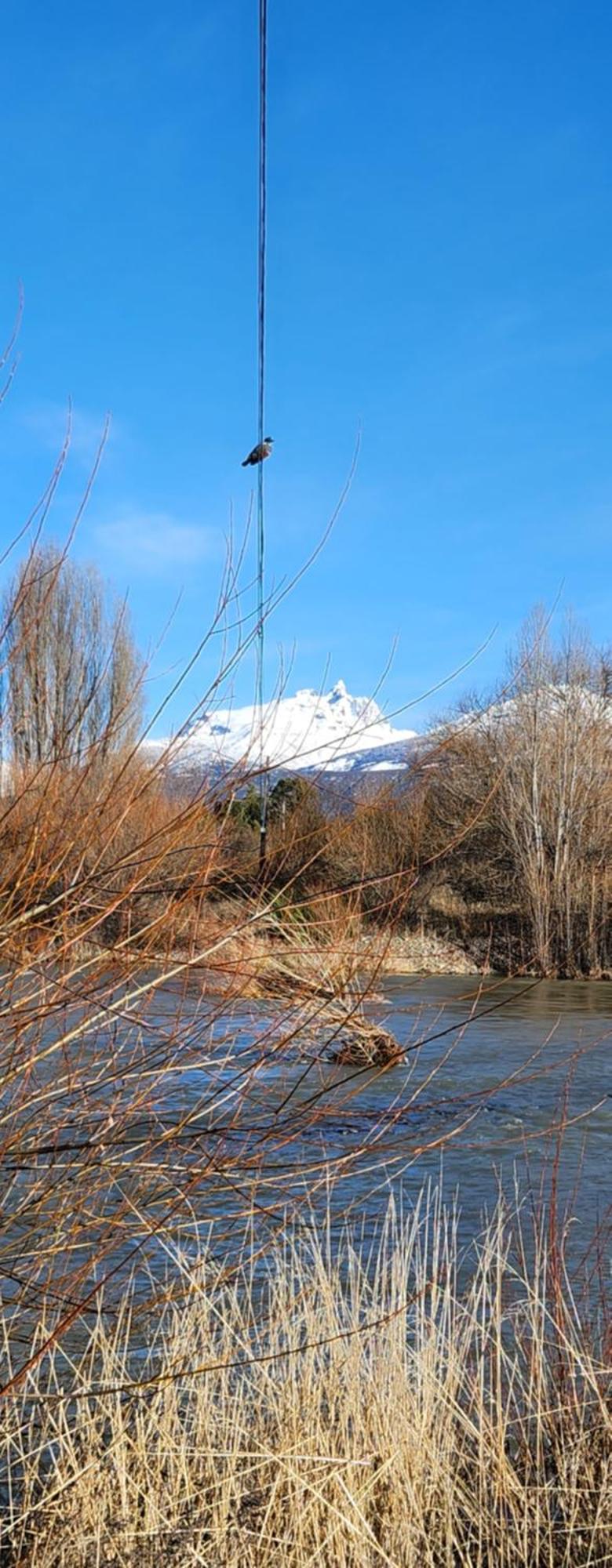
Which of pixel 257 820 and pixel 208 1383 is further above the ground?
pixel 257 820

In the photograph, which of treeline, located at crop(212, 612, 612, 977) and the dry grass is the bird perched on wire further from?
treeline, located at crop(212, 612, 612, 977)

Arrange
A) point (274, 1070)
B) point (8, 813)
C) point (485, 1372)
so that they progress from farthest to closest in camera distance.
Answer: point (274, 1070), point (485, 1372), point (8, 813)

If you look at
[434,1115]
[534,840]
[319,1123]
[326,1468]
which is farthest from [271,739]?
[534,840]

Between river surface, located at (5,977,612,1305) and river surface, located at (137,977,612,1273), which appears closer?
river surface, located at (5,977,612,1305)

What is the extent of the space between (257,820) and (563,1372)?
5.59 feet

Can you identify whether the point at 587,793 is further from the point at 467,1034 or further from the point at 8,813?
the point at 8,813

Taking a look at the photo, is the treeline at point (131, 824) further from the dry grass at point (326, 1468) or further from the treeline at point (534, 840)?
the treeline at point (534, 840)

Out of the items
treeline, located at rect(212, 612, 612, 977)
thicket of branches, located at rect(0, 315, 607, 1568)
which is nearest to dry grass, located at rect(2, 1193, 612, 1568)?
thicket of branches, located at rect(0, 315, 607, 1568)

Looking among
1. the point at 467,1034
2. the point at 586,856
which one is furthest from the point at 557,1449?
the point at 586,856

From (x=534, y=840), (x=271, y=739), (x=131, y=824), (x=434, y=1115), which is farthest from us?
(x=534, y=840)

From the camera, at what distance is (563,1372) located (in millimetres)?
3566

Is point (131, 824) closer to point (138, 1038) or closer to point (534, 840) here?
point (138, 1038)

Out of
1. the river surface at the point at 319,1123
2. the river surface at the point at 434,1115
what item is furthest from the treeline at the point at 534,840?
the river surface at the point at 434,1115

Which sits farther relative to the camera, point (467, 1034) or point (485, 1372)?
point (467, 1034)
